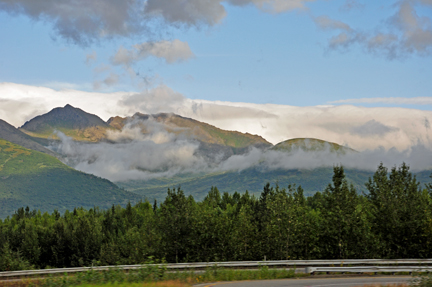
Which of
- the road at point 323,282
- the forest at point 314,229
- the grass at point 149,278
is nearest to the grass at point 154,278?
the grass at point 149,278

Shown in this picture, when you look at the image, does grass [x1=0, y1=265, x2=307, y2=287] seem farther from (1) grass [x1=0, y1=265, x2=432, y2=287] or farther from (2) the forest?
(2) the forest

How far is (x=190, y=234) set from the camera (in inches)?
2301

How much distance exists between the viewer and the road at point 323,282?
93.1 feet

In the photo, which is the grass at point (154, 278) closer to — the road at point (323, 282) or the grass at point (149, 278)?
the grass at point (149, 278)

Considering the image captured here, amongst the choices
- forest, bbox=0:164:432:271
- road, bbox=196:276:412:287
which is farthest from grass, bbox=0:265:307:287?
forest, bbox=0:164:432:271

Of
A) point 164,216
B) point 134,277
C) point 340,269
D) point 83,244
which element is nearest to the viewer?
point 134,277

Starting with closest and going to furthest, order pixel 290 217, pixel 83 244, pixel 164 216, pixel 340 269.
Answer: pixel 340 269 → pixel 290 217 → pixel 164 216 → pixel 83 244

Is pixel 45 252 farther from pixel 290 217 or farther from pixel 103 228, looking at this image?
pixel 290 217

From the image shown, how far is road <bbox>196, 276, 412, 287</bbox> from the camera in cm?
2839

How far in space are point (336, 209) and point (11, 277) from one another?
35673 millimetres

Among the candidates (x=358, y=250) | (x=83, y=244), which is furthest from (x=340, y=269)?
(x=83, y=244)

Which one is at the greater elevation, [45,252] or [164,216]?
[164,216]

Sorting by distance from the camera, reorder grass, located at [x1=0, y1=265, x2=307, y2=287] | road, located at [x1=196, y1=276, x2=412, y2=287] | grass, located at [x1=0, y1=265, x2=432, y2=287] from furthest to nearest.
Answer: road, located at [x1=196, y1=276, x2=412, y2=287] → grass, located at [x1=0, y1=265, x2=307, y2=287] → grass, located at [x1=0, y1=265, x2=432, y2=287]

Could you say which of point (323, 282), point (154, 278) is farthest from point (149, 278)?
point (323, 282)
